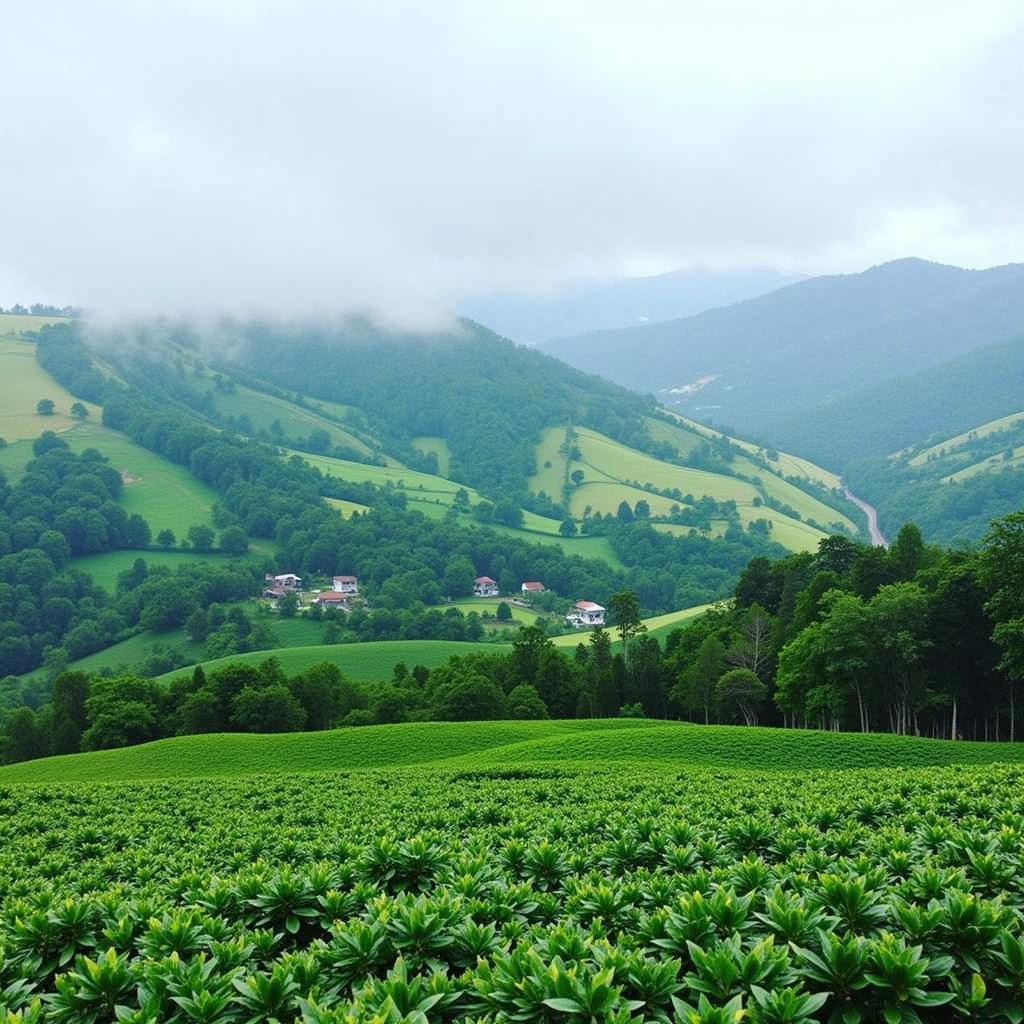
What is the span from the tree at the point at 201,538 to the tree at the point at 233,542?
218 cm

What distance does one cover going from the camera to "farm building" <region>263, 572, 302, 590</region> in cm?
13850

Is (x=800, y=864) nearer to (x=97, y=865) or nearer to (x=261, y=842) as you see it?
(x=261, y=842)

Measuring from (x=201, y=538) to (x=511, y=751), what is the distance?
12644 cm

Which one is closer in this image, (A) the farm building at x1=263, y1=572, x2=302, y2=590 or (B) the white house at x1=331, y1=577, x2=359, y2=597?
A: (A) the farm building at x1=263, y1=572, x2=302, y2=590

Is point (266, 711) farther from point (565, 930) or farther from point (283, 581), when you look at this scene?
point (283, 581)

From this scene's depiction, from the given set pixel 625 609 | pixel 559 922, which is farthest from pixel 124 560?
pixel 559 922

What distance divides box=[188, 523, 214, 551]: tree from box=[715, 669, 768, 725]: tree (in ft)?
396

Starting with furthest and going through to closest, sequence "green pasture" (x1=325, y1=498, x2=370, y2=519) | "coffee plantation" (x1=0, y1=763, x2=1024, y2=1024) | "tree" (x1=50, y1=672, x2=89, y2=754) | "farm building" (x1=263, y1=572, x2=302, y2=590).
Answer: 1. "green pasture" (x1=325, y1=498, x2=370, y2=519)
2. "farm building" (x1=263, y1=572, x2=302, y2=590)
3. "tree" (x1=50, y1=672, x2=89, y2=754)
4. "coffee plantation" (x1=0, y1=763, x2=1024, y2=1024)

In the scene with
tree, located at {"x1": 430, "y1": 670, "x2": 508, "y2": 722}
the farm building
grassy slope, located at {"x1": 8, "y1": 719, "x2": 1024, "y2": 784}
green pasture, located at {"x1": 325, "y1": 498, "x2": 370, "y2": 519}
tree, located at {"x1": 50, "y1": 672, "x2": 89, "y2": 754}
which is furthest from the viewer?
green pasture, located at {"x1": 325, "y1": 498, "x2": 370, "y2": 519}

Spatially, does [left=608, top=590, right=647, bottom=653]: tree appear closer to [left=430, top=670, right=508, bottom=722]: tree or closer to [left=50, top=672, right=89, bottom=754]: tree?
[left=430, top=670, right=508, bottom=722]: tree

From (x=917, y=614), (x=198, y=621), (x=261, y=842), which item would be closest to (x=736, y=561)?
(x=198, y=621)

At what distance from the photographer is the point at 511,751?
35375mm

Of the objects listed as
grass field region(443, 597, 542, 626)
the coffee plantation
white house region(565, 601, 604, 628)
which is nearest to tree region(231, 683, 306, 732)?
the coffee plantation

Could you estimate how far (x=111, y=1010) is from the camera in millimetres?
6965
